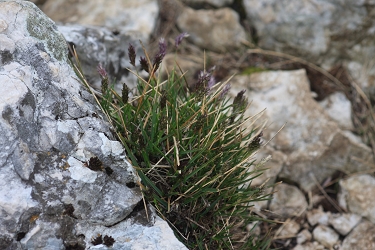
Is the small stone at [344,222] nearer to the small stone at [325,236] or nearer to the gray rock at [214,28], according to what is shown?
the small stone at [325,236]

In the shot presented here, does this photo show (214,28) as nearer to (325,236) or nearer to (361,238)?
(325,236)

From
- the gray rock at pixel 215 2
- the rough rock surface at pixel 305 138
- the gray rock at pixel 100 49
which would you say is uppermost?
the gray rock at pixel 100 49

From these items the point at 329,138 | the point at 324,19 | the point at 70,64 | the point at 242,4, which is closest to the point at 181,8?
the point at 242,4

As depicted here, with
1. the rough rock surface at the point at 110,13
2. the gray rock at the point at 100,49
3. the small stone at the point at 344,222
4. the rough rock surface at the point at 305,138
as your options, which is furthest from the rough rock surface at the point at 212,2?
the small stone at the point at 344,222

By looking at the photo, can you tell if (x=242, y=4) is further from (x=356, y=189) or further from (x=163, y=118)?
(x=163, y=118)

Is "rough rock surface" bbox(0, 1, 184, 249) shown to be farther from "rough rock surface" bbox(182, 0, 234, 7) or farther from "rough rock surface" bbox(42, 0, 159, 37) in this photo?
"rough rock surface" bbox(182, 0, 234, 7)

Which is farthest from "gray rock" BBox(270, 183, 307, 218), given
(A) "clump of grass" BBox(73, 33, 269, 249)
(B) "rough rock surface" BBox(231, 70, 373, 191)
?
(A) "clump of grass" BBox(73, 33, 269, 249)
